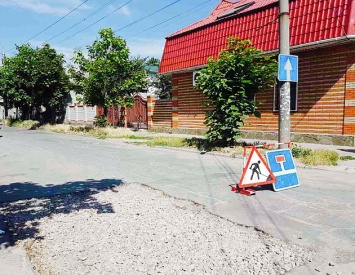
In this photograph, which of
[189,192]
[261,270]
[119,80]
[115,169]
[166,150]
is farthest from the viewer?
[119,80]

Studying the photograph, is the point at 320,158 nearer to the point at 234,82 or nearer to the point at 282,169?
the point at 282,169

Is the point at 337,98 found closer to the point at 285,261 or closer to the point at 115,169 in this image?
the point at 115,169

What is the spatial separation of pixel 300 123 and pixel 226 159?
482 centimetres

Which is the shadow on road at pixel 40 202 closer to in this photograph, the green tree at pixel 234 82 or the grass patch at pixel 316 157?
the grass patch at pixel 316 157

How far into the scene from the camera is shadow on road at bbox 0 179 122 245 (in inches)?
180

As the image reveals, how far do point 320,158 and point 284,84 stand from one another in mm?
2398

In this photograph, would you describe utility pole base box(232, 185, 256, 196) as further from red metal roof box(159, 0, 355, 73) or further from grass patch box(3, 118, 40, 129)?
grass patch box(3, 118, 40, 129)

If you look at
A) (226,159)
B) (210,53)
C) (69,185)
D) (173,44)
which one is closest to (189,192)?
(69,185)

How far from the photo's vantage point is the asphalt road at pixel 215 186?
4.30m

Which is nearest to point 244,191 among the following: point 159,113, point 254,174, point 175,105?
point 254,174

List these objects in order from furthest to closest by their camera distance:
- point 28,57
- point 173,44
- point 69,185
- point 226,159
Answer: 1. point 28,57
2. point 173,44
3. point 226,159
4. point 69,185

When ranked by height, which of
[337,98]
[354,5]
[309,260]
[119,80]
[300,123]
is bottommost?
[309,260]

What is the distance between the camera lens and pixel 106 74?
64.7 feet

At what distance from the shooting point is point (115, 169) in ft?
28.9
